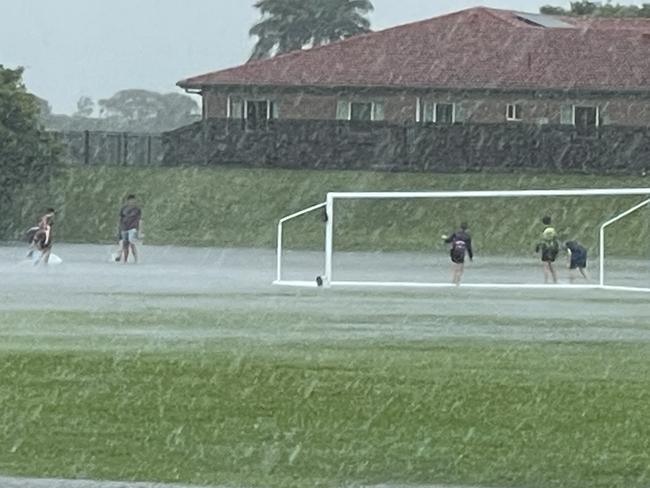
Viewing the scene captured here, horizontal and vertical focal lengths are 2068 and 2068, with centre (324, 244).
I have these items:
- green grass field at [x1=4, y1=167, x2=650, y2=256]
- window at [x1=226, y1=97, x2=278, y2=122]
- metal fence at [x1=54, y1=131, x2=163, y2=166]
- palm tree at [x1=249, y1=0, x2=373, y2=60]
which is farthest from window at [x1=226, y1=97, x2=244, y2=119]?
palm tree at [x1=249, y1=0, x2=373, y2=60]

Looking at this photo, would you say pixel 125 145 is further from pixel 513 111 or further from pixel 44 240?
pixel 44 240

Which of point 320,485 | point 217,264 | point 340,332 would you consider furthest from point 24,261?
point 320,485

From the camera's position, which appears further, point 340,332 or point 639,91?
point 639,91

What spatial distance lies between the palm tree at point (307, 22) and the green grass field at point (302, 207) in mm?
50475

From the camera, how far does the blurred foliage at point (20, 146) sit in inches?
2401

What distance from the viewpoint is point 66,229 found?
200 feet

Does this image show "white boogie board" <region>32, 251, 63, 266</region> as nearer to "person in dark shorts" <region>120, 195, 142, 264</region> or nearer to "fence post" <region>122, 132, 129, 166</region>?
"person in dark shorts" <region>120, 195, 142, 264</region>

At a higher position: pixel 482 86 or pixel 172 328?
pixel 482 86

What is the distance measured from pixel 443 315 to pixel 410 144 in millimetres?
39471

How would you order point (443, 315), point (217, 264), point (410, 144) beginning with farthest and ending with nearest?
point (410, 144)
point (217, 264)
point (443, 315)

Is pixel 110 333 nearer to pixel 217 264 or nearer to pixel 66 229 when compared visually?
pixel 217 264

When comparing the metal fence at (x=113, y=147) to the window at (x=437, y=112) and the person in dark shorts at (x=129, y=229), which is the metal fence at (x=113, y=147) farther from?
the person in dark shorts at (x=129, y=229)

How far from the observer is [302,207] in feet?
200

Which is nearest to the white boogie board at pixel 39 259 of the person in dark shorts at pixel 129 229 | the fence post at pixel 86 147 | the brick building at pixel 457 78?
the person in dark shorts at pixel 129 229
